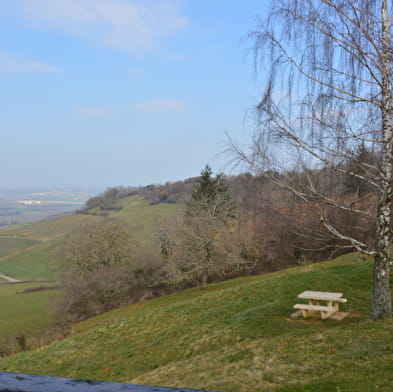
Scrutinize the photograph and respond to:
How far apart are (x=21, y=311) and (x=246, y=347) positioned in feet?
124

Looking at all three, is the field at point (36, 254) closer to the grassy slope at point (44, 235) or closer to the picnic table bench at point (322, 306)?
the grassy slope at point (44, 235)

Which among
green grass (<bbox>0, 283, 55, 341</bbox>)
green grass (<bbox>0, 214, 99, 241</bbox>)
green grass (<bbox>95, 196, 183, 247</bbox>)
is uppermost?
green grass (<bbox>95, 196, 183, 247</bbox>)

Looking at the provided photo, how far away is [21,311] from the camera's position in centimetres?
4091

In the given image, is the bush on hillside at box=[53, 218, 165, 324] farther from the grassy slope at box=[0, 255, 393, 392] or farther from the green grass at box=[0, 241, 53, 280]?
the green grass at box=[0, 241, 53, 280]

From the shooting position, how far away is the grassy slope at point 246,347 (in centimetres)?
701

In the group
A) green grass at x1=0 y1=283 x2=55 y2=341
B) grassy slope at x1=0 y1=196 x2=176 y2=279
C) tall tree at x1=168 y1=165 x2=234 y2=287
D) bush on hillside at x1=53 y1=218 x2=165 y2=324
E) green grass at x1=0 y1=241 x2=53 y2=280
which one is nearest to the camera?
green grass at x1=0 y1=283 x2=55 y2=341

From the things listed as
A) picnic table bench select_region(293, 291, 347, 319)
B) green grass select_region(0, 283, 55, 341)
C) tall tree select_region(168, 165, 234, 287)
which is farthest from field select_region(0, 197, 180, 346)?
picnic table bench select_region(293, 291, 347, 319)

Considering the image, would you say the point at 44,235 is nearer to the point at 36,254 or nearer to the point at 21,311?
the point at 36,254

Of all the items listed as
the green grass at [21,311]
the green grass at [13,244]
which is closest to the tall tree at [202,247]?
the green grass at [21,311]

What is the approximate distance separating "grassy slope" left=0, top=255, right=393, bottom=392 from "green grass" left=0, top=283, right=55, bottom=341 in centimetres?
1479

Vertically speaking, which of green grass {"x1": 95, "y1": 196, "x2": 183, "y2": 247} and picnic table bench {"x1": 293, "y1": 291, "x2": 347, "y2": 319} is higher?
green grass {"x1": 95, "y1": 196, "x2": 183, "y2": 247}

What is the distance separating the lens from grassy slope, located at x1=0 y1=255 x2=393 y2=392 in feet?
23.0

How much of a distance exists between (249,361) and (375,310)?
3.55 m

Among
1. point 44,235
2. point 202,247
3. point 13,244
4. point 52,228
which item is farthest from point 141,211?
point 202,247
